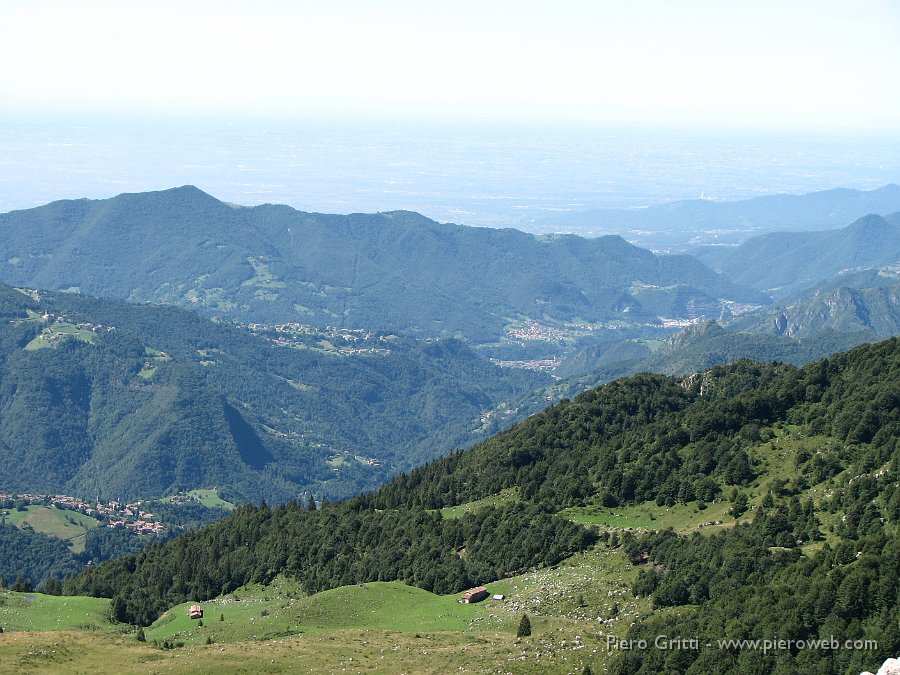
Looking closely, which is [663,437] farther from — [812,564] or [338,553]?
[812,564]

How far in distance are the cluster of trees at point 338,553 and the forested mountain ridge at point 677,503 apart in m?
0.30

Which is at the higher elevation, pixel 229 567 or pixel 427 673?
pixel 427 673

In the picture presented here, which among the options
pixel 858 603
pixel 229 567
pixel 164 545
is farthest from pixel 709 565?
pixel 164 545

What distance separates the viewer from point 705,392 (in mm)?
157875

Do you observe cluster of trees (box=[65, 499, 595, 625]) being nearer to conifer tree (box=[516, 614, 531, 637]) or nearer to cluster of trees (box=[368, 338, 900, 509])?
cluster of trees (box=[368, 338, 900, 509])

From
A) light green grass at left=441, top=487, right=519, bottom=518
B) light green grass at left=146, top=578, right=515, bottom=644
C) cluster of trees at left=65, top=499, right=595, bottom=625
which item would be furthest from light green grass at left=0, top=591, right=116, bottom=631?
light green grass at left=441, top=487, right=519, bottom=518

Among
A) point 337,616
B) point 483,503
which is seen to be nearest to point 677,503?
point 483,503

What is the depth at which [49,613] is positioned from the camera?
3745 inches

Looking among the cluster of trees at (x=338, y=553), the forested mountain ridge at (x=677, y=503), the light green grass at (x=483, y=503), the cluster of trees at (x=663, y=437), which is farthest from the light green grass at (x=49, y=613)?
the cluster of trees at (x=663, y=437)

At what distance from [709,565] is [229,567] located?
64.9 m

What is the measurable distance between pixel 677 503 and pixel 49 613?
67239mm

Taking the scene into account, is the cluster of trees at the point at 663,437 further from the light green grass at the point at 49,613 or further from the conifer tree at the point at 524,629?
the light green grass at the point at 49,613

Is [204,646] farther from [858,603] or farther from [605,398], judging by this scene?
[605,398]

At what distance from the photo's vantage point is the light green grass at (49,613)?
90062mm
